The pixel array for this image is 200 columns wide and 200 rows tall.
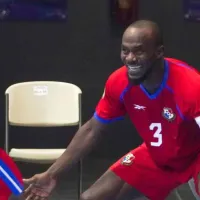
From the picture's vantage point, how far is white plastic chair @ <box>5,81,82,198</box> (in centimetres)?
489

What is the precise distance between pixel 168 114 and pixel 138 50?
420 mm

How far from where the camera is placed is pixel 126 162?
3943 mm

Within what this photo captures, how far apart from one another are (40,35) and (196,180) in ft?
8.24

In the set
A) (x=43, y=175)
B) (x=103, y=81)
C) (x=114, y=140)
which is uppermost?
(x=43, y=175)

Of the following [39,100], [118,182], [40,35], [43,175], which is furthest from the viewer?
[40,35]

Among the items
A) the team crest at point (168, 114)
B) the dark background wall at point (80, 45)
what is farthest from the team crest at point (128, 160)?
the dark background wall at point (80, 45)

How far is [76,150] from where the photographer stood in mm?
3605

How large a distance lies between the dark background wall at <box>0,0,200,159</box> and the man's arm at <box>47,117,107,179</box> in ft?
6.82

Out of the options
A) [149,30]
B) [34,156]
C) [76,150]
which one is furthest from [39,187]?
[34,156]

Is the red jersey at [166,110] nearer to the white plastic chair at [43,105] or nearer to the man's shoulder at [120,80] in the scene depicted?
the man's shoulder at [120,80]

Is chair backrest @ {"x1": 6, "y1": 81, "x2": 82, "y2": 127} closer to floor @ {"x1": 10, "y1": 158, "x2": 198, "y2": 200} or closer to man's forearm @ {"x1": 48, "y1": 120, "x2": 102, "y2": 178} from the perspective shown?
floor @ {"x1": 10, "y1": 158, "x2": 198, "y2": 200}

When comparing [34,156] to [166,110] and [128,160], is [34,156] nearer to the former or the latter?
[128,160]

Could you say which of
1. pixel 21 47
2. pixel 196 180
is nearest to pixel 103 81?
pixel 21 47

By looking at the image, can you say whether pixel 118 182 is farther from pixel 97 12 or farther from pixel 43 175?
pixel 97 12
